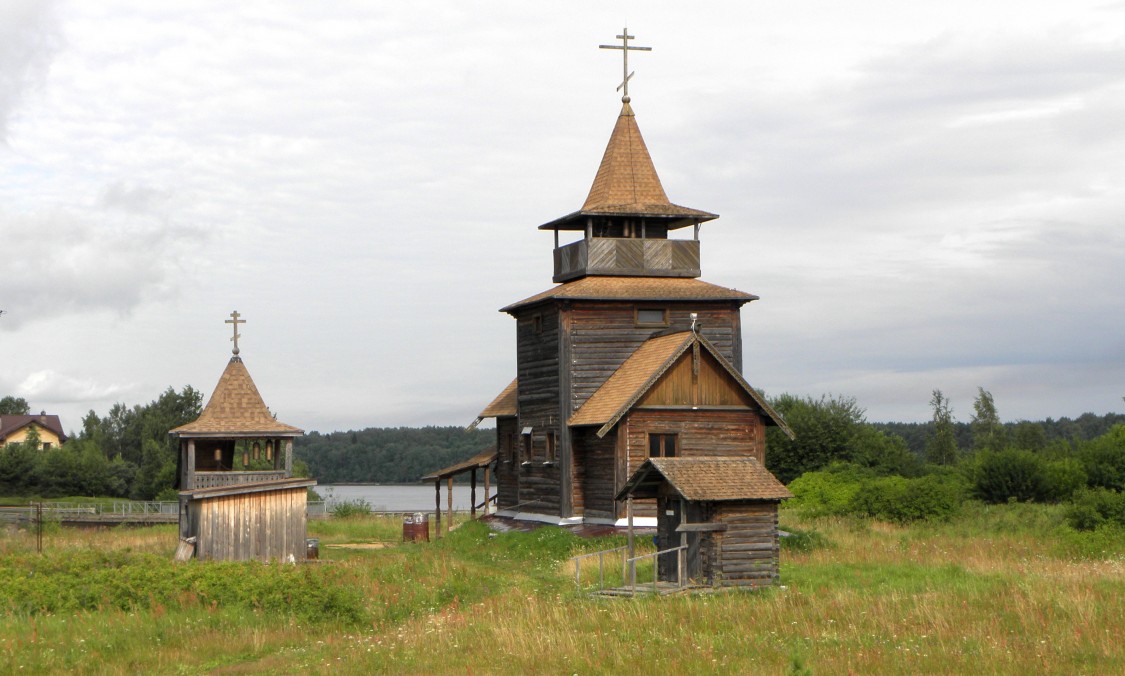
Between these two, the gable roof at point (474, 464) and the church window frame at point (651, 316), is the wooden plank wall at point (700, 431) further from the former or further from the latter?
the gable roof at point (474, 464)

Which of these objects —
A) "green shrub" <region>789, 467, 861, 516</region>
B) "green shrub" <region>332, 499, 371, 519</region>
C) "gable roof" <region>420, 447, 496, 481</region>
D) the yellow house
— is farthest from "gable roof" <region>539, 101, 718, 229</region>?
the yellow house

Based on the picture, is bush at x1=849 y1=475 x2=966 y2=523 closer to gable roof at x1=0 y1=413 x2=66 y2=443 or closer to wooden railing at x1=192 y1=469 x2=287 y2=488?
wooden railing at x1=192 y1=469 x2=287 y2=488

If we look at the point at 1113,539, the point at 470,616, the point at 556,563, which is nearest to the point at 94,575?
the point at 470,616

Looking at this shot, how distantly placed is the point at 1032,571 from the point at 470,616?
11616mm

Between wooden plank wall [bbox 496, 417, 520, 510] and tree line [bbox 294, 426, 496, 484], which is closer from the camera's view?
wooden plank wall [bbox 496, 417, 520, 510]

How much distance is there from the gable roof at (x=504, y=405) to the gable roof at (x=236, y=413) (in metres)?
9.03

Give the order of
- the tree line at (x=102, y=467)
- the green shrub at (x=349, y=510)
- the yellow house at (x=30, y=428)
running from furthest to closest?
the yellow house at (x=30, y=428), the tree line at (x=102, y=467), the green shrub at (x=349, y=510)

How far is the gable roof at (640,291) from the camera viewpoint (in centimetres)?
3675

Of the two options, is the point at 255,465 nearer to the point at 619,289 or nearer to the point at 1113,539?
the point at 619,289

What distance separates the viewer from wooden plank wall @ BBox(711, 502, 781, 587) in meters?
23.7

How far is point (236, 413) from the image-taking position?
114 ft

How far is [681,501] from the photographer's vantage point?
24.8 metres

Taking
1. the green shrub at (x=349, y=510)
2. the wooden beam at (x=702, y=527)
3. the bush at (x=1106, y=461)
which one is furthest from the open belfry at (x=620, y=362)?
the green shrub at (x=349, y=510)

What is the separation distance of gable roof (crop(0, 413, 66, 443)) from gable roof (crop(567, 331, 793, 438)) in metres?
91.1
